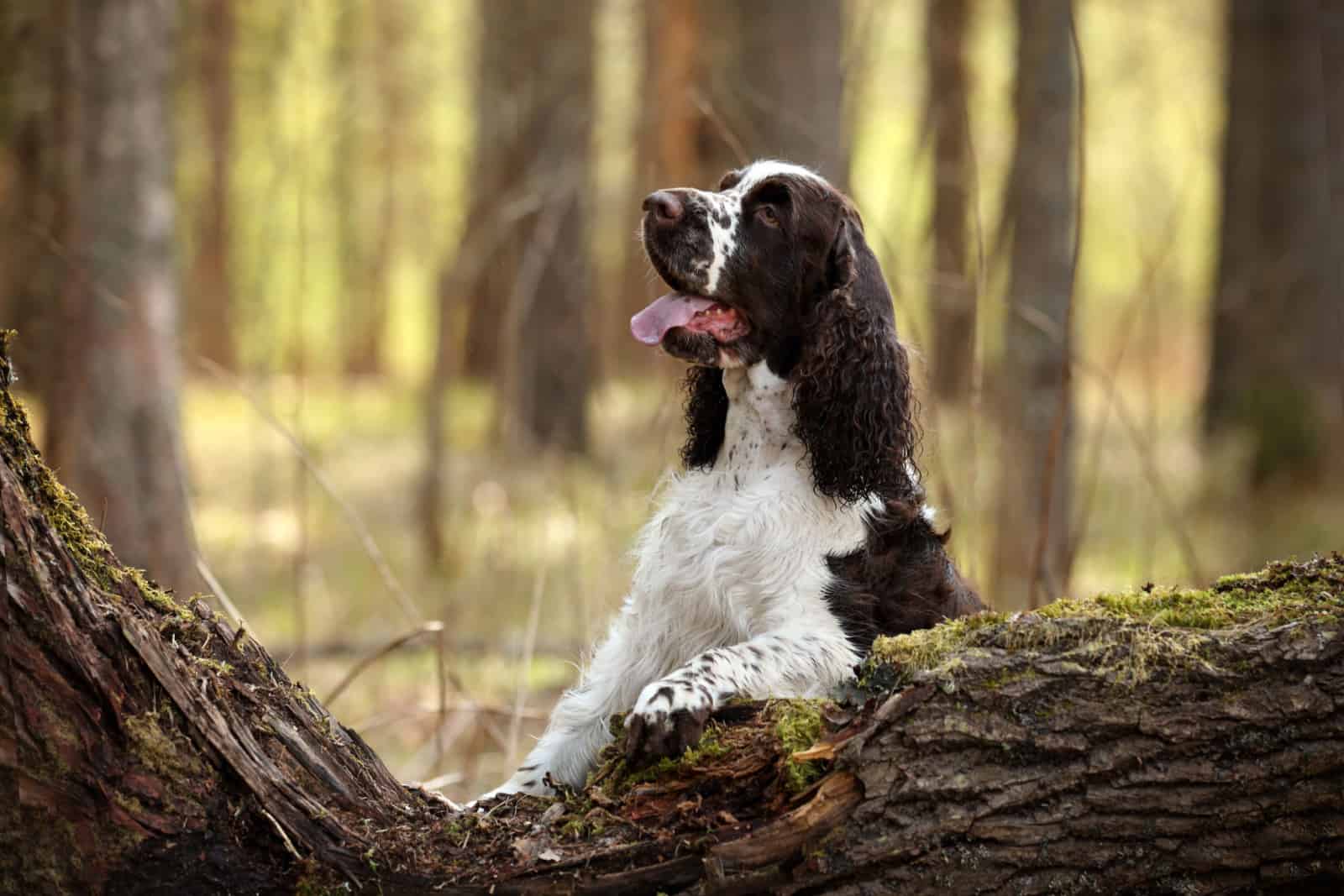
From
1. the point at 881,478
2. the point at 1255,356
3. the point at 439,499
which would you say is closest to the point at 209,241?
the point at 439,499

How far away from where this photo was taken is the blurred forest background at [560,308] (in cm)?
585

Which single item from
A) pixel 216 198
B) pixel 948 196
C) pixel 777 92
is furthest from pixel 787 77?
pixel 216 198

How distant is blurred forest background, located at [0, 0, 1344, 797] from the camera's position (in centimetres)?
585

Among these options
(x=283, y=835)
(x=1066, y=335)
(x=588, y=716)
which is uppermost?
(x=1066, y=335)

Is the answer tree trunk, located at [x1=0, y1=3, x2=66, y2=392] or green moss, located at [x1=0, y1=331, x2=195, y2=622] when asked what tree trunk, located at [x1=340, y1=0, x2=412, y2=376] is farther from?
green moss, located at [x1=0, y1=331, x2=195, y2=622]

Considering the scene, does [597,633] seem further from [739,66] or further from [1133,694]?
[739,66]

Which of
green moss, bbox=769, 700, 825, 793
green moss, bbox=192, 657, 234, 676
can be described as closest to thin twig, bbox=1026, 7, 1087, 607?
green moss, bbox=769, 700, 825, 793

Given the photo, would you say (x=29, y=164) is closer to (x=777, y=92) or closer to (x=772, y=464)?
(x=777, y=92)

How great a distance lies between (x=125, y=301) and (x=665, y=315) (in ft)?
11.6

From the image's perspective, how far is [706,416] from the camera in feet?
13.6

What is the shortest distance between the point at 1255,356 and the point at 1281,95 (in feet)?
8.07

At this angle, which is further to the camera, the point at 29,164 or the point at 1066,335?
the point at 29,164

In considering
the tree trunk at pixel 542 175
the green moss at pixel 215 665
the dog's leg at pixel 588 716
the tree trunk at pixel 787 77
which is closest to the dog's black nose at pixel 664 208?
the dog's leg at pixel 588 716

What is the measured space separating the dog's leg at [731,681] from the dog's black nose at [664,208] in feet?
Answer: 3.92
